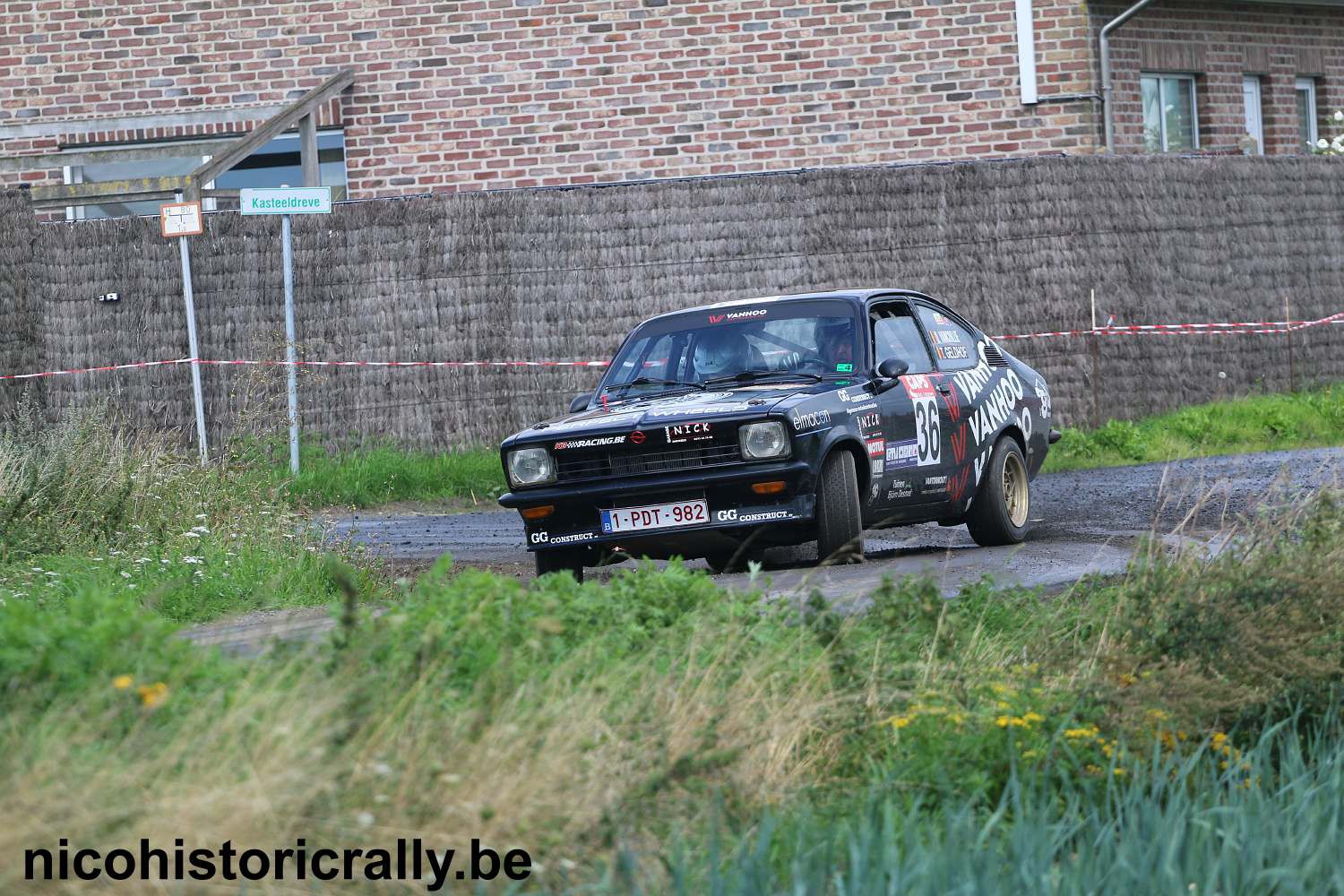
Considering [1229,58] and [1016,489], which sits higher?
[1229,58]

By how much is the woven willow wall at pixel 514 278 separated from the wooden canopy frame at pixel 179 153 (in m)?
1.24

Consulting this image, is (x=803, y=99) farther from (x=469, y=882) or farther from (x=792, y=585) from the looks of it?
(x=469, y=882)

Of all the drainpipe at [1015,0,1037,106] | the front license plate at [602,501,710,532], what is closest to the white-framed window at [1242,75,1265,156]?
the drainpipe at [1015,0,1037,106]

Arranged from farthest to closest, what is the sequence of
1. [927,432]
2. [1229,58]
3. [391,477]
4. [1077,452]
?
[1229,58]
[1077,452]
[391,477]
[927,432]

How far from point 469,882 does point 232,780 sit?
1.81ft

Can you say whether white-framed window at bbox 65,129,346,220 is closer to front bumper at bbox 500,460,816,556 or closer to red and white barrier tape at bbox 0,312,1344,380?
red and white barrier tape at bbox 0,312,1344,380

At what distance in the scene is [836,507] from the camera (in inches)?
348

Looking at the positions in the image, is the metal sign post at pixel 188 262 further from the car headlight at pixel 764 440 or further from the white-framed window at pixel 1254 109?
the white-framed window at pixel 1254 109

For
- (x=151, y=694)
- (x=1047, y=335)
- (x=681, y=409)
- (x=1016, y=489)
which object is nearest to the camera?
(x=151, y=694)

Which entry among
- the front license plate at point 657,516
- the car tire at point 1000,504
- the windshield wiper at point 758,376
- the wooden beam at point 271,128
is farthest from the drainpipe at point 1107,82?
the front license plate at point 657,516

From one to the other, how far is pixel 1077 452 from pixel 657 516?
7945 mm

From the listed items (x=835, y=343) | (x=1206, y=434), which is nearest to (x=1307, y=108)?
(x=1206, y=434)

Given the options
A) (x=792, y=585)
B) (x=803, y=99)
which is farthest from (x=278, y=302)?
(x=792, y=585)

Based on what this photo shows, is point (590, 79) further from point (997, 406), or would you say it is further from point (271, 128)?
point (997, 406)
